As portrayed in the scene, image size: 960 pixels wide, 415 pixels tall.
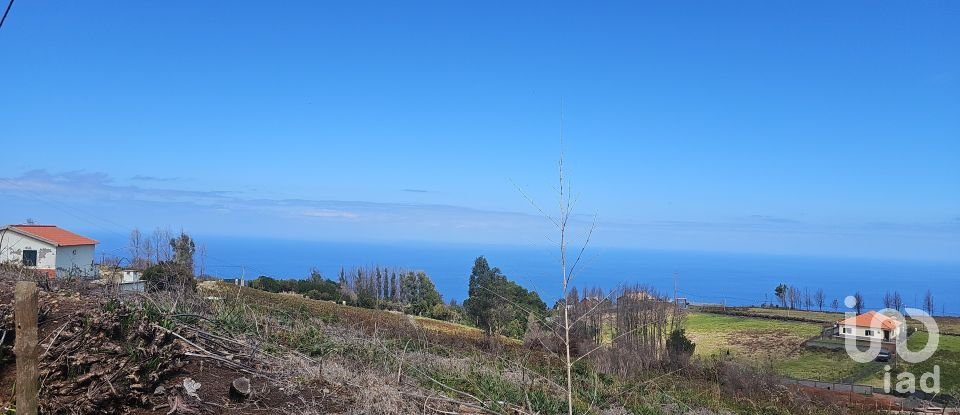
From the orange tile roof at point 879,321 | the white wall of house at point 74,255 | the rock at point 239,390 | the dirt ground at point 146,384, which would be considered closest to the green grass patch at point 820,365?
the orange tile roof at point 879,321

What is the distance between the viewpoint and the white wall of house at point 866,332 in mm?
35188

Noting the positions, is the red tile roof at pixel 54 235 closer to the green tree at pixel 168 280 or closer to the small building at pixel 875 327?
the green tree at pixel 168 280

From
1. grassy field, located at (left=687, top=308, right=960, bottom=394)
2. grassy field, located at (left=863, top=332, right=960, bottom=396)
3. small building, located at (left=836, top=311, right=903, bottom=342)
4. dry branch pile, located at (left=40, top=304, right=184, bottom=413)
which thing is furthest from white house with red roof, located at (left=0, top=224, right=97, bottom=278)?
small building, located at (left=836, top=311, right=903, bottom=342)

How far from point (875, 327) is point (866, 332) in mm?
3609

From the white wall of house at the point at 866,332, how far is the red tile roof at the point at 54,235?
1710 inches

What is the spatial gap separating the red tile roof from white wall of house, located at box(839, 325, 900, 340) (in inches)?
1710

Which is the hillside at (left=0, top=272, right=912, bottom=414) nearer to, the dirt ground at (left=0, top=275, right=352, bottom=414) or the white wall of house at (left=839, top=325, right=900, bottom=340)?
the dirt ground at (left=0, top=275, right=352, bottom=414)

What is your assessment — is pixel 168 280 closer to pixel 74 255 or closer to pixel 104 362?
pixel 104 362

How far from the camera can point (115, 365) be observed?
4.05m

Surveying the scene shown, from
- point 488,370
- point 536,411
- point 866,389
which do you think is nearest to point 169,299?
point 488,370

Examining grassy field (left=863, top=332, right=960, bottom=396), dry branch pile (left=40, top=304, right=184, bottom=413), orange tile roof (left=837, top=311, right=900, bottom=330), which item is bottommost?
grassy field (left=863, top=332, right=960, bottom=396)

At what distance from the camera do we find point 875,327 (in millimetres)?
35281

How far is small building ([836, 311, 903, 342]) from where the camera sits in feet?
114

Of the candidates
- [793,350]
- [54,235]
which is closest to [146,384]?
[54,235]
